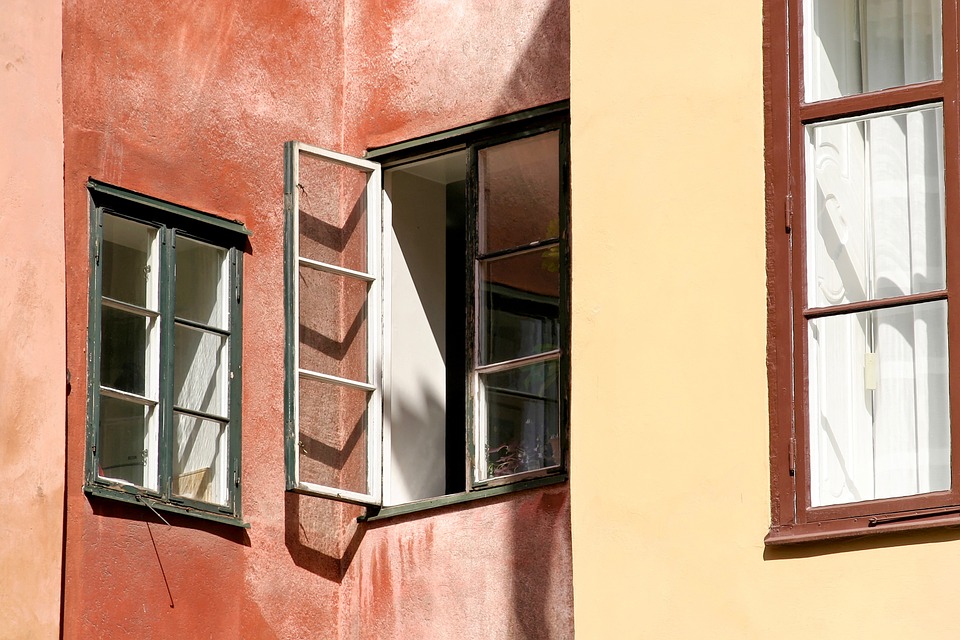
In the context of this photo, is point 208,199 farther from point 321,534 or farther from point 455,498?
point 455,498

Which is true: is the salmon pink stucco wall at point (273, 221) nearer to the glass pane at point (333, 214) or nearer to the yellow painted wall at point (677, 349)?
A: the glass pane at point (333, 214)

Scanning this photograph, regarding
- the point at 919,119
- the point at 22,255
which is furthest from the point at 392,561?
the point at 919,119

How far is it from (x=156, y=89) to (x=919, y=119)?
3699mm

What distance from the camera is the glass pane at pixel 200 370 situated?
8.98 metres

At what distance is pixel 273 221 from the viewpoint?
9508 mm

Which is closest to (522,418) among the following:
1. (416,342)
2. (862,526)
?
(416,342)

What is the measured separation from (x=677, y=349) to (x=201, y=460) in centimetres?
282

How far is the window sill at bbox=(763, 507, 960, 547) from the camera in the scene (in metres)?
6.33

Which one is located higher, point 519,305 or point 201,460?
point 519,305

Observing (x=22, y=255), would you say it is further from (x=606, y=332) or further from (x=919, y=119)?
(x=919, y=119)

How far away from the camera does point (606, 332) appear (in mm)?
7223

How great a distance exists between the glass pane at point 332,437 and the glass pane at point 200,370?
1.28ft

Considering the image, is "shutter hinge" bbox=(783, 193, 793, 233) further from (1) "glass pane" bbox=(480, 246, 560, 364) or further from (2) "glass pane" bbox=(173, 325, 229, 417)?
(2) "glass pane" bbox=(173, 325, 229, 417)

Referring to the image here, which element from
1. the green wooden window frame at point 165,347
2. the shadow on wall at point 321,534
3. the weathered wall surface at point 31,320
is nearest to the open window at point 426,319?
the shadow on wall at point 321,534
